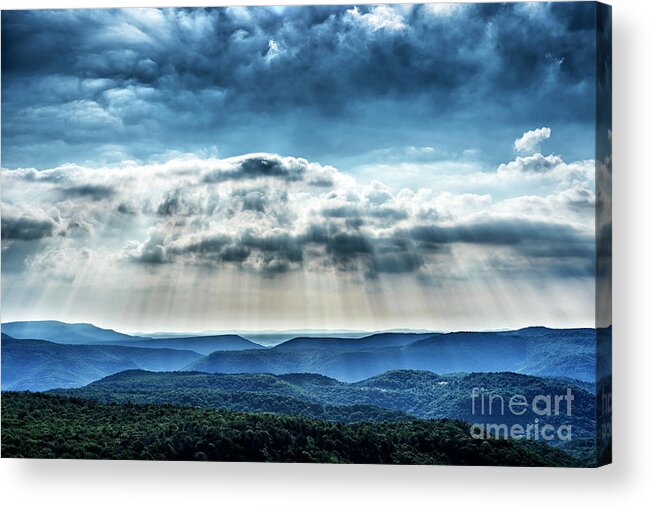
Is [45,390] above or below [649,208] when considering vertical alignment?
below

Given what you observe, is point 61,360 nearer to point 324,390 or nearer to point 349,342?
point 324,390

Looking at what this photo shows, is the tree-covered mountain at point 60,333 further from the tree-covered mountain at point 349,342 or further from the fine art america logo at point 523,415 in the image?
the fine art america logo at point 523,415

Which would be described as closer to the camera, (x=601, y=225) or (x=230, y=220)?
(x=601, y=225)

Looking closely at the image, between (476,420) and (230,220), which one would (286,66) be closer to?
(230,220)

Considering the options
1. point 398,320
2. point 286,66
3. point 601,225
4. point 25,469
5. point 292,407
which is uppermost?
point 286,66

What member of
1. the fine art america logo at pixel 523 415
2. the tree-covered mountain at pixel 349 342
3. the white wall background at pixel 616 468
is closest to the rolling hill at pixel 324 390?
the fine art america logo at pixel 523 415

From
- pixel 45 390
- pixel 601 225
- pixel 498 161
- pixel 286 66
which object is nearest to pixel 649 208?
pixel 601 225

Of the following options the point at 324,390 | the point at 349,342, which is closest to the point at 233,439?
the point at 324,390

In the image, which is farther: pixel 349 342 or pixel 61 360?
pixel 61 360
